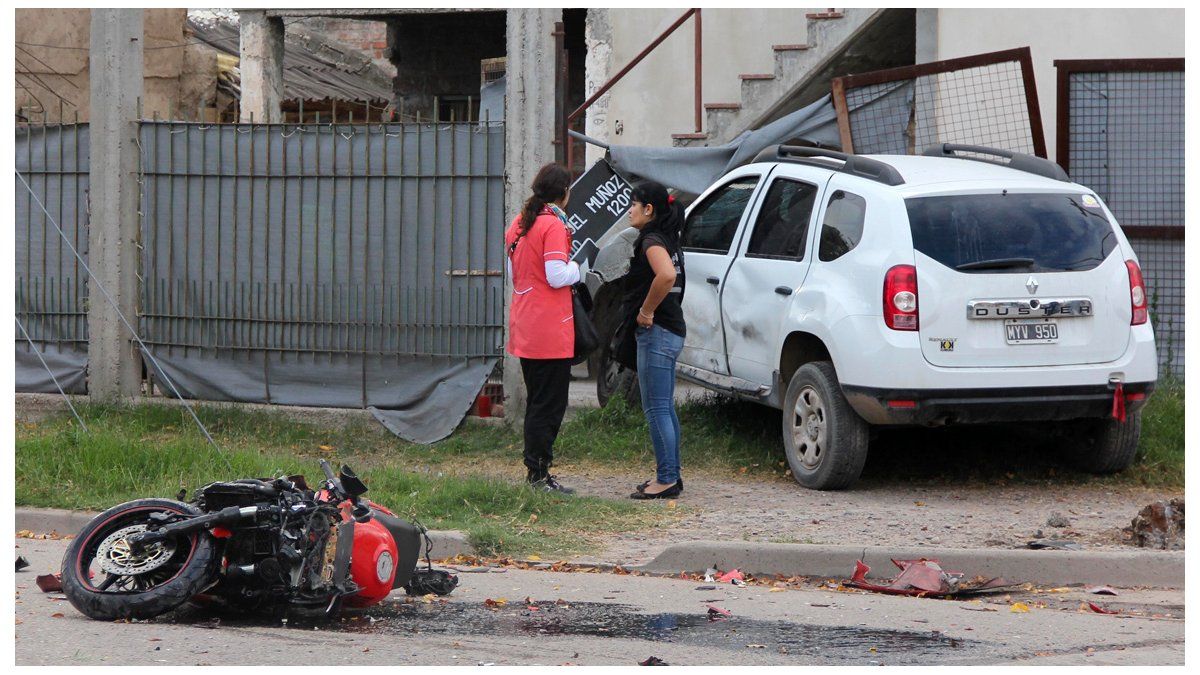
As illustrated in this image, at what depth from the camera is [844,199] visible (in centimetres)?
840

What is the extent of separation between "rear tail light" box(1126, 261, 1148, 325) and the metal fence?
3.00 metres

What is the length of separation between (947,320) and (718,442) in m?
2.24

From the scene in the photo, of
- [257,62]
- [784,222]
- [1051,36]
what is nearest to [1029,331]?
[784,222]

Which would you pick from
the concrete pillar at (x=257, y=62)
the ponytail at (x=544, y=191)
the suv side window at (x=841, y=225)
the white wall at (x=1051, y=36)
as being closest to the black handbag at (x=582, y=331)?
the ponytail at (x=544, y=191)

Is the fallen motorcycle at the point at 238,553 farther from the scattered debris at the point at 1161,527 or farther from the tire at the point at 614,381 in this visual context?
the tire at the point at 614,381

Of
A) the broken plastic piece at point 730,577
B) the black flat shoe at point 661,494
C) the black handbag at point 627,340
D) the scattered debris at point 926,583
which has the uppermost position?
the black handbag at point 627,340

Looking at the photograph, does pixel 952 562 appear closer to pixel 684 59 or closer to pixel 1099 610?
pixel 1099 610

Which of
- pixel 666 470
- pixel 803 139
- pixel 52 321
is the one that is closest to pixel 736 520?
pixel 666 470

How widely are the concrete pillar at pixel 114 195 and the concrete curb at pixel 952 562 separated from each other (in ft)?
18.9

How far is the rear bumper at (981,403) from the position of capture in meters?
7.88

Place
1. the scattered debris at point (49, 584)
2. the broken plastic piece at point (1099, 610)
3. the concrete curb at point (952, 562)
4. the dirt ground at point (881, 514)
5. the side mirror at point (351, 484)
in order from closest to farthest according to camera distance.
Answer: the side mirror at point (351, 484) → the broken plastic piece at point (1099, 610) → the scattered debris at point (49, 584) → the concrete curb at point (952, 562) → the dirt ground at point (881, 514)

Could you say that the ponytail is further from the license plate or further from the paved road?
the license plate

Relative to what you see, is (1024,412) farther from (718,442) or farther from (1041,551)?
(718,442)

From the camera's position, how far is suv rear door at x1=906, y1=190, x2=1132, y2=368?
783 cm
